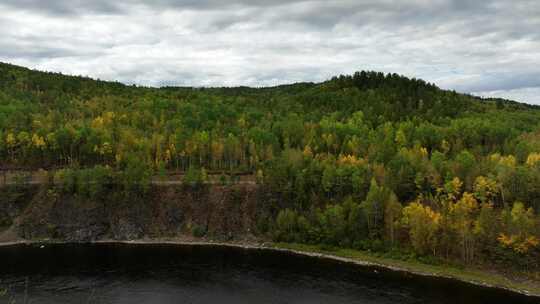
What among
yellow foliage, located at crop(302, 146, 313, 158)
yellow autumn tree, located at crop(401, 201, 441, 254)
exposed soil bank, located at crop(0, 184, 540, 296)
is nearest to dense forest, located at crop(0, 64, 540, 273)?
yellow autumn tree, located at crop(401, 201, 441, 254)

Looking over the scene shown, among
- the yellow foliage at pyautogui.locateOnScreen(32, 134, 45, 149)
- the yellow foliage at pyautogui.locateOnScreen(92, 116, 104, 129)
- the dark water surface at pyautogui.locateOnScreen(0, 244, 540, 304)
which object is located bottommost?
the dark water surface at pyautogui.locateOnScreen(0, 244, 540, 304)

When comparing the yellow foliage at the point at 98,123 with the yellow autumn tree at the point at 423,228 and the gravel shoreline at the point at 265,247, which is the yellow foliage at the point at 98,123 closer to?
the gravel shoreline at the point at 265,247

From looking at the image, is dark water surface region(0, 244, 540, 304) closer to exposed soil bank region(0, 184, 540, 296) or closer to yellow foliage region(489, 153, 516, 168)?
exposed soil bank region(0, 184, 540, 296)

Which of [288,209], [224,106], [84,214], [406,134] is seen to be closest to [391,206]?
[288,209]

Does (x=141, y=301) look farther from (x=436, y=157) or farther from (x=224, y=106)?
(x=224, y=106)

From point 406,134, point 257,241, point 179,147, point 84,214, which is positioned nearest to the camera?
point 257,241

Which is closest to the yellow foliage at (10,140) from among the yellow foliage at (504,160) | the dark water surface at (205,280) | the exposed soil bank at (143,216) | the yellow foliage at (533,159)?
the exposed soil bank at (143,216)

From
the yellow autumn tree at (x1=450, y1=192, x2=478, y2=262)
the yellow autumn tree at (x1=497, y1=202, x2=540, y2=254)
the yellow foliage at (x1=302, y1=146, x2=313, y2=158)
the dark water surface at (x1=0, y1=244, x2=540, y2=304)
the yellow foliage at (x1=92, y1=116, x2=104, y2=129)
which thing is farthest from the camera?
the yellow foliage at (x1=92, y1=116, x2=104, y2=129)

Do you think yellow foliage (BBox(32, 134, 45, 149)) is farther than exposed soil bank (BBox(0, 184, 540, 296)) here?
Yes
